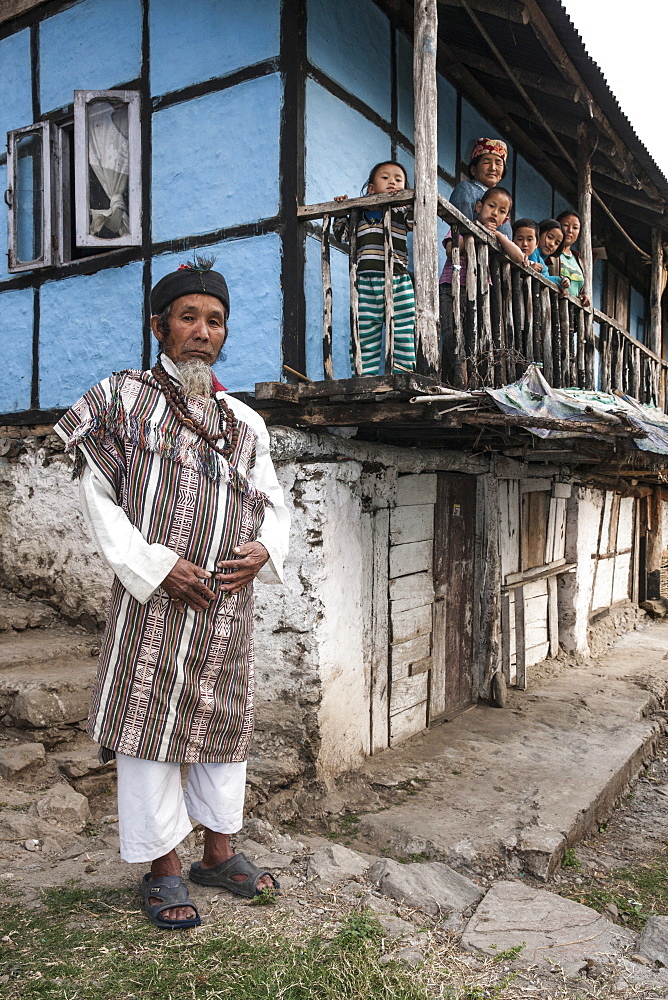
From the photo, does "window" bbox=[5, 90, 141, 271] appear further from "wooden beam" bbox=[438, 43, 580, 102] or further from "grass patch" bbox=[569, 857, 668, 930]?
"grass patch" bbox=[569, 857, 668, 930]

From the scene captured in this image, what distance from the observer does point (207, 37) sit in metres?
4.80

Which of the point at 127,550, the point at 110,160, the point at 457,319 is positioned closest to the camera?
the point at 127,550

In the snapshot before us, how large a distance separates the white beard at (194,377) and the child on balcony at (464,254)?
225cm

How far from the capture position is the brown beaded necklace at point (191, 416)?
2.49m

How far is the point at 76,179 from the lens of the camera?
532 centimetres

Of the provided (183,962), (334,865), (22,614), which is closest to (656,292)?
(22,614)

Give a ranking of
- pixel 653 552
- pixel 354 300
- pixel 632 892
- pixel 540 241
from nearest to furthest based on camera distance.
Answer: pixel 632 892
pixel 354 300
pixel 540 241
pixel 653 552

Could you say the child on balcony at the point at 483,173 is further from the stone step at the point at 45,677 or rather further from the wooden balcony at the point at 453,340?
the stone step at the point at 45,677

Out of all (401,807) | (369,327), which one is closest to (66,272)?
(369,327)

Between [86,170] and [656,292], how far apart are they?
6.67 meters

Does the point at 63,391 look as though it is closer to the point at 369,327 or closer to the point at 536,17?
the point at 369,327

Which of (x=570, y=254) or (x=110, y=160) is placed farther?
(x=570, y=254)

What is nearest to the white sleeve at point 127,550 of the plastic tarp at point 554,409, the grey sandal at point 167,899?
the grey sandal at point 167,899

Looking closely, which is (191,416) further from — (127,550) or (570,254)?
(570,254)
